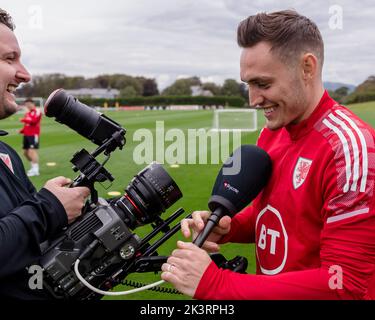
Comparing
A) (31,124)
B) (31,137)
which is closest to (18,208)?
(31,137)

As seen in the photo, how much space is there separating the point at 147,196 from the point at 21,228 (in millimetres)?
598

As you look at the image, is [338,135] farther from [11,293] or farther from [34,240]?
[11,293]

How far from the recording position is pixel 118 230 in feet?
7.14

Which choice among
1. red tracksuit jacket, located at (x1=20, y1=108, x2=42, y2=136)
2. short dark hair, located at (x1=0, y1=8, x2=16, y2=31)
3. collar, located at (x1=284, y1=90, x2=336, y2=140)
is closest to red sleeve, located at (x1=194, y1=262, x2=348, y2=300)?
collar, located at (x1=284, y1=90, x2=336, y2=140)

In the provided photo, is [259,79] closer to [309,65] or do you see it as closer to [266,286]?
[309,65]

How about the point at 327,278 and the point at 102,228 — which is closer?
the point at 327,278

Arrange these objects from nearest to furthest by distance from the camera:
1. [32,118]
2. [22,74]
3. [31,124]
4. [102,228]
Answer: [102,228] → [22,74] → [31,124] → [32,118]

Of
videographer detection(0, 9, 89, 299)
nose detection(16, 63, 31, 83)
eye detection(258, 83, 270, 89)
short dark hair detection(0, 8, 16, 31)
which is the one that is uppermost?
short dark hair detection(0, 8, 16, 31)

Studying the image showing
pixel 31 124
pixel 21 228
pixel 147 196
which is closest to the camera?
pixel 21 228

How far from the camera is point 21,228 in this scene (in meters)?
2.06

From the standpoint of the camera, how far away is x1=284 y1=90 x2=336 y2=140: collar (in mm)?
2100

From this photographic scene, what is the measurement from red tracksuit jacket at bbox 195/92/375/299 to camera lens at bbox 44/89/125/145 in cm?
87

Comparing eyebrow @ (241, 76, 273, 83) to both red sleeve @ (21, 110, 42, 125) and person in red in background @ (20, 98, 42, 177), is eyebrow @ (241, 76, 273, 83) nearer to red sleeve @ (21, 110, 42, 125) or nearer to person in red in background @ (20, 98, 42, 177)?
person in red in background @ (20, 98, 42, 177)

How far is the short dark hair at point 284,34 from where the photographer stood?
2033mm
